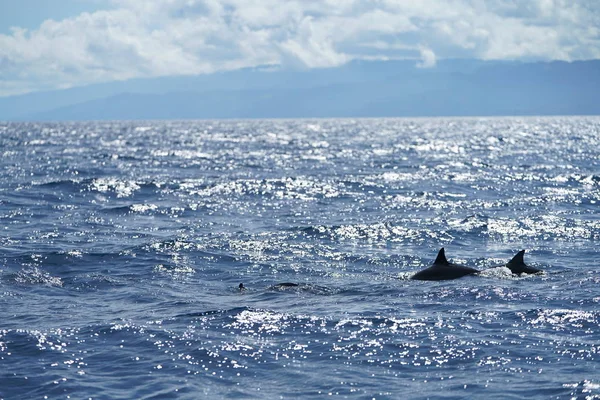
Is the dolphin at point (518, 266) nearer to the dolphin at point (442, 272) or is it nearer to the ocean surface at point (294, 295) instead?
the ocean surface at point (294, 295)

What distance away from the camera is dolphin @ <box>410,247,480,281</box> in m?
23.7

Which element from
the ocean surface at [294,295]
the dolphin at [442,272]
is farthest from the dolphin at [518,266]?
the dolphin at [442,272]

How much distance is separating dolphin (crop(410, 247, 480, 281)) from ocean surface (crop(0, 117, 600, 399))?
23.9 inches

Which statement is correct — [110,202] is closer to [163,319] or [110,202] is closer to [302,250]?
[302,250]

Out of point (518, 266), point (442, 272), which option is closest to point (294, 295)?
point (442, 272)

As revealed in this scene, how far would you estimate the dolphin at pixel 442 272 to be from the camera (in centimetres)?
2367

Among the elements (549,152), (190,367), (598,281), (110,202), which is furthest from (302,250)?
→ (549,152)

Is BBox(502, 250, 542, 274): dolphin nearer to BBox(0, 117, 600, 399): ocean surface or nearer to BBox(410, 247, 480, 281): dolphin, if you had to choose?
BBox(0, 117, 600, 399): ocean surface

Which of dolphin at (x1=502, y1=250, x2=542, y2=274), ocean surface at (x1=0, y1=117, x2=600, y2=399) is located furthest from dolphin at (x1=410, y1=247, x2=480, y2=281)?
dolphin at (x1=502, y1=250, x2=542, y2=274)

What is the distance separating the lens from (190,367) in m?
15.5

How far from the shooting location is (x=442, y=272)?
2378 centimetres

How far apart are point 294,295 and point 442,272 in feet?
14.5

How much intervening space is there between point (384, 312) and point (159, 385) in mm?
6460

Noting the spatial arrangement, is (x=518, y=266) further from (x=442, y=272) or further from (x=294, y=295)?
(x=294, y=295)
